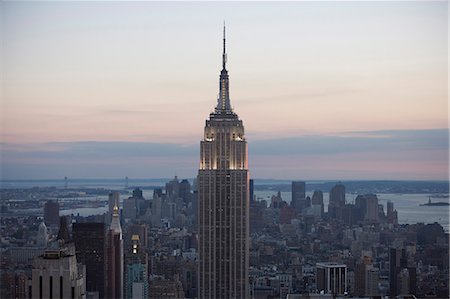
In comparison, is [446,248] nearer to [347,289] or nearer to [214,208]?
[347,289]

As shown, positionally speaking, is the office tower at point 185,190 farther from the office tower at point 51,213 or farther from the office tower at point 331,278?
the office tower at point 51,213

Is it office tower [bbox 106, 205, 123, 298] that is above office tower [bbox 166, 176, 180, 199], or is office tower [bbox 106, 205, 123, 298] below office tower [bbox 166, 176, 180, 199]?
below

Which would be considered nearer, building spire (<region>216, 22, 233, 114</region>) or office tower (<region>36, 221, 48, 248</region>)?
office tower (<region>36, 221, 48, 248</region>)

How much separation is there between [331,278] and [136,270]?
1715mm

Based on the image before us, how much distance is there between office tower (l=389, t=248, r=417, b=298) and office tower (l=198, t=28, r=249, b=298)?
81.1 inches

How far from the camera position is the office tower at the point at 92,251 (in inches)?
251

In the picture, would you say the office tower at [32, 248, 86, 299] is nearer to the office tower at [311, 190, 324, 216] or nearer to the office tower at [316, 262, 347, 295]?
the office tower at [316, 262, 347, 295]

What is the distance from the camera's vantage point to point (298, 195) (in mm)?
8219

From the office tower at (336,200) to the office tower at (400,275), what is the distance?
0.62 meters

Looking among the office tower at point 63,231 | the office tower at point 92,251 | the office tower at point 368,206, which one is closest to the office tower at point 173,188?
the office tower at point 92,251

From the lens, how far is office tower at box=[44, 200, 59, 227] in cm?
664

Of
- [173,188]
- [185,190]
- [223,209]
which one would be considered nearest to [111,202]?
[173,188]

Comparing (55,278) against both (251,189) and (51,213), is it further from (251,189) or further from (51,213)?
(251,189)

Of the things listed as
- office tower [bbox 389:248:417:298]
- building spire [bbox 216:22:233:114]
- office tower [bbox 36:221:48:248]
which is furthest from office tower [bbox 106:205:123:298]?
office tower [bbox 389:248:417:298]
